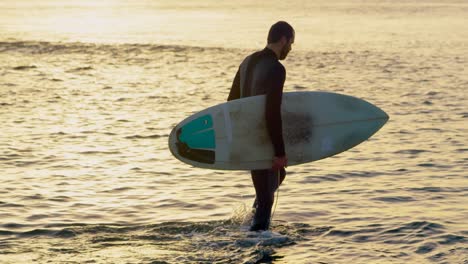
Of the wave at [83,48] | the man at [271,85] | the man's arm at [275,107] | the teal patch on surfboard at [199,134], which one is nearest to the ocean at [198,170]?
the wave at [83,48]

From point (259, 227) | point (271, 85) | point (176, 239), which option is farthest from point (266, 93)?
point (176, 239)

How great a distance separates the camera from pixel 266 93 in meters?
8.92

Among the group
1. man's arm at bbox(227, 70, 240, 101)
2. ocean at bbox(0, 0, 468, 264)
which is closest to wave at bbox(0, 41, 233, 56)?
ocean at bbox(0, 0, 468, 264)

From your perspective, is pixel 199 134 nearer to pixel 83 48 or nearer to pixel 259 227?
pixel 259 227

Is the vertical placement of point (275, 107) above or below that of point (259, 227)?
above

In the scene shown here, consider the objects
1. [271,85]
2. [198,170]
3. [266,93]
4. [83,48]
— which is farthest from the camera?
[83,48]

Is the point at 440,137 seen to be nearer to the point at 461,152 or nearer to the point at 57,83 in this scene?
the point at 461,152

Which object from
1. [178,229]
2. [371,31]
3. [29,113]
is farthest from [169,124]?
[371,31]

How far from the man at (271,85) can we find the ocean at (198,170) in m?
0.56

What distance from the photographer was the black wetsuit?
880cm

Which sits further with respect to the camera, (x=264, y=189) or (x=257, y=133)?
(x=257, y=133)

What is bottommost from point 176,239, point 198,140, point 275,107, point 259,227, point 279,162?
point 176,239

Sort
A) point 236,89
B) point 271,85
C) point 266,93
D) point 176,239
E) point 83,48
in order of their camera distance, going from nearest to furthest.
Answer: point 271,85
point 266,93
point 236,89
point 176,239
point 83,48

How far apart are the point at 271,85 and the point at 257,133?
0.80 metres
